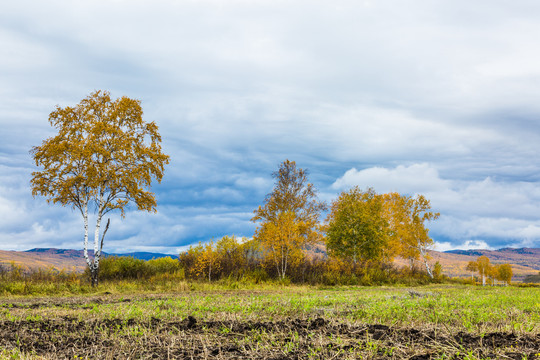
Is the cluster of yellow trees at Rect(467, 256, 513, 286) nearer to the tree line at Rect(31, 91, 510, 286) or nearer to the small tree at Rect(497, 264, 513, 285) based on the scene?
the small tree at Rect(497, 264, 513, 285)

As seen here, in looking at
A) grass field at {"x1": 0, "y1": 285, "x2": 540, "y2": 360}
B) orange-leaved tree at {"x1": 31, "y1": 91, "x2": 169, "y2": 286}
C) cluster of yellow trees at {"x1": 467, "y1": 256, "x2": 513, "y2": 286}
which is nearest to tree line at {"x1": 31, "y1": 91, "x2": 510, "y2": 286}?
orange-leaved tree at {"x1": 31, "y1": 91, "x2": 169, "y2": 286}

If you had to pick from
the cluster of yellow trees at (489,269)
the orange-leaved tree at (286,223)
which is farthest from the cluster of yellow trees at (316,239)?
the cluster of yellow trees at (489,269)

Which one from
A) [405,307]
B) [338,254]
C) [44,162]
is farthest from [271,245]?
[405,307]

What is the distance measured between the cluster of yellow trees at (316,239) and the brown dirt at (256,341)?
45.8 feet

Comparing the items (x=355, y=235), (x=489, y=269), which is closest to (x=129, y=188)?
(x=355, y=235)

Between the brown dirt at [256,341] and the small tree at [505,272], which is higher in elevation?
the brown dirt at [256,341]

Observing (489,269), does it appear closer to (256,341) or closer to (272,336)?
(272,336)

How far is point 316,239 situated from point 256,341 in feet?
91.7

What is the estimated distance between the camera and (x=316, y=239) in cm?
3247

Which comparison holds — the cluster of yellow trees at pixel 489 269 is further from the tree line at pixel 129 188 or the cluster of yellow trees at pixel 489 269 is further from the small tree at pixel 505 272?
the tree line at pixel 129 188

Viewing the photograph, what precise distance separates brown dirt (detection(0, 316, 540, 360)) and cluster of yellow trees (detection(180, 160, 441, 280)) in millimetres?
13967

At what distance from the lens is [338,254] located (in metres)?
29.1

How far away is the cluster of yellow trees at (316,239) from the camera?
21.7 m

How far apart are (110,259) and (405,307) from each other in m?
18.0
